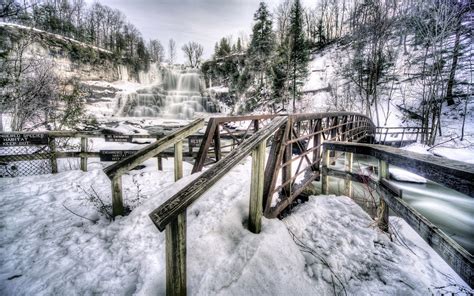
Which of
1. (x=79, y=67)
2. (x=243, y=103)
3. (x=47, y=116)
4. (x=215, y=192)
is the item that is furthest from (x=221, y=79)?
(x=215, y=192)

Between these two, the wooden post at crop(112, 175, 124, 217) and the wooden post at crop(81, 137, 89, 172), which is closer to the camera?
the wooden post at crop(112, 175, 124, 217)

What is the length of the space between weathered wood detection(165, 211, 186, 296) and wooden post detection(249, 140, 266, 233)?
968 millimetres

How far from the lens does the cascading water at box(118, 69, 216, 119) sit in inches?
1303

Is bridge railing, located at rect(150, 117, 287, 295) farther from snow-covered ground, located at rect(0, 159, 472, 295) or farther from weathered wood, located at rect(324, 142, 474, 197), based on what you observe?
weathered wood, located at rect(324, 142, 474, 197)

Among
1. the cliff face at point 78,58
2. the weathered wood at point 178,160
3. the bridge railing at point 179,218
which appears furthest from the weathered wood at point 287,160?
the cliff face at point 78,58

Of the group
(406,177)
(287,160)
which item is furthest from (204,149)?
(406,177)

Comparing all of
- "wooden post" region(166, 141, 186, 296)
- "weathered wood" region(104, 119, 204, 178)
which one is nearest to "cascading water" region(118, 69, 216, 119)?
"weathered wood" region(104, 119, 204, 178)

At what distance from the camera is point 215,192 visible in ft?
10.9

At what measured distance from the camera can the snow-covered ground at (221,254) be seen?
5.79ft

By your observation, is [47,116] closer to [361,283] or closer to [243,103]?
[361,283]

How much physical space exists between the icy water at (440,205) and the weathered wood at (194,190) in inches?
151

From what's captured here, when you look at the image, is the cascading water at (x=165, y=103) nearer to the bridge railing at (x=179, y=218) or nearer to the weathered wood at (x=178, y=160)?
the weathered wood at (x=178, y=160)

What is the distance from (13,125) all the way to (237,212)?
1231 centimetres

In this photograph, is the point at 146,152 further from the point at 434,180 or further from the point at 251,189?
the point at 434,180
